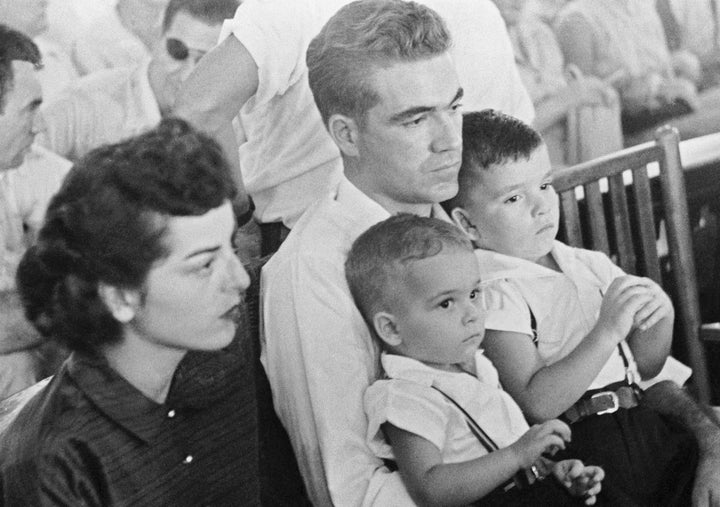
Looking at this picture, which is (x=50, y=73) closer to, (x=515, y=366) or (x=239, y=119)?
(x=239, y=119)

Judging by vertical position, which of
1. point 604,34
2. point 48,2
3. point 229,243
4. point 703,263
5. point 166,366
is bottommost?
point 703,263

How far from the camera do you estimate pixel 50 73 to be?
154cm

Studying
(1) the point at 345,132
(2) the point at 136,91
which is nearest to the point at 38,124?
(2) the point at 136,91

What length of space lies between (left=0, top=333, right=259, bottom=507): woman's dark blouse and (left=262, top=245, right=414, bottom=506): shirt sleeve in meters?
0.07

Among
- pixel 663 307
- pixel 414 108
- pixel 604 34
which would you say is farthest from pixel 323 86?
pixel 604 34

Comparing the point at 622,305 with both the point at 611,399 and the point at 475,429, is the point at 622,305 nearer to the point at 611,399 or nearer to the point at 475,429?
the point at 611,399

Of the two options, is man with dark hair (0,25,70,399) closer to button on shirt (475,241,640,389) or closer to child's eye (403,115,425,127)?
child's eye (403,115,425,127)

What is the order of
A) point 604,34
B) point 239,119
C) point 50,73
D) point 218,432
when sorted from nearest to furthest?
point 218,432
point 50,73
point 239,119
point 604,34

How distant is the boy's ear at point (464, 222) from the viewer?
1366 millimetres

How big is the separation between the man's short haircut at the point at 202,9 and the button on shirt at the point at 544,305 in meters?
0.62

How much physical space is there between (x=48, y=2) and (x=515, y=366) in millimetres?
917

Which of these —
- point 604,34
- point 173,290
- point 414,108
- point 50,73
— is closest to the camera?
point 173,290

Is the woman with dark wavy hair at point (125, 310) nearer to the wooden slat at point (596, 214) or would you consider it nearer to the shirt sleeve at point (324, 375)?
the shirt sleeve at point (324, 375)

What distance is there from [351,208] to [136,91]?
0.55m
